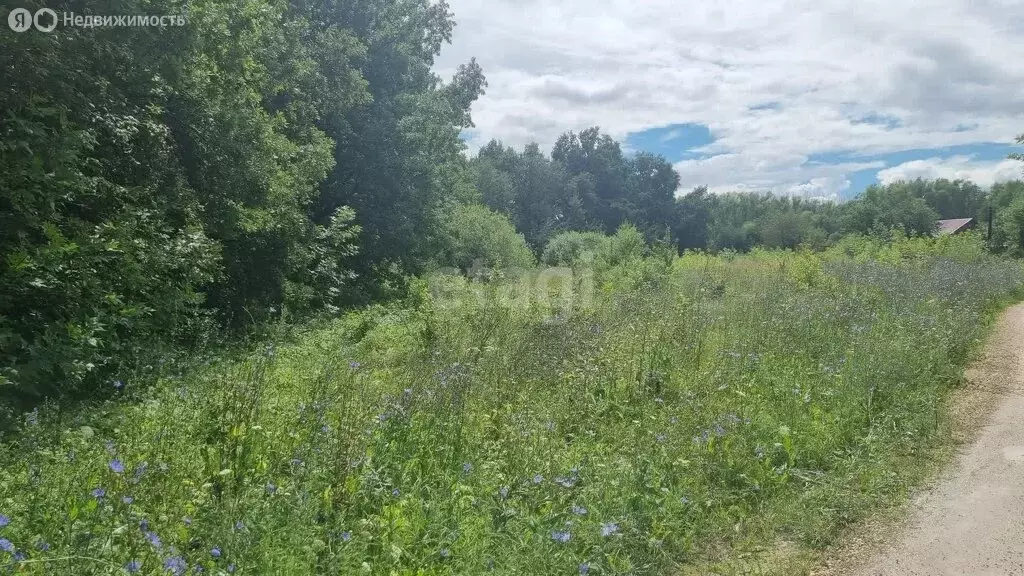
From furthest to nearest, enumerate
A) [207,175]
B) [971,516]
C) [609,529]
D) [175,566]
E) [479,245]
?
[479,245] < [207,175] < [971,516] < [609,529] < [175,566]

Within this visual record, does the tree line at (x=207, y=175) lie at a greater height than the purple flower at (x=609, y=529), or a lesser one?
greater

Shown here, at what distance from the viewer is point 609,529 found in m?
3.56

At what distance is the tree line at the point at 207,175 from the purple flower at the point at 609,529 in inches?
190

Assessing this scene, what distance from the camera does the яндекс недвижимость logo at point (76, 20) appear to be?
6.17 meters

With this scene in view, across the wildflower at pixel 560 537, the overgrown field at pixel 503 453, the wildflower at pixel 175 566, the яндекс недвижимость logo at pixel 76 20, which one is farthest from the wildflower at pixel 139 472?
the яндекс недвижимость logo at pixel 76 20

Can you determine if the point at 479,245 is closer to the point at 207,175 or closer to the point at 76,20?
the point at 207,175

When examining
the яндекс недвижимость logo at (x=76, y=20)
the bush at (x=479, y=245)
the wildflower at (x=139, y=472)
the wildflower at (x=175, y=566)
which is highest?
the яндекс недвижимость logo at (x=76, y=20)

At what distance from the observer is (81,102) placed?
7223 mm

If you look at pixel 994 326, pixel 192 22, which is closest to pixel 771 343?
pixel 994 326

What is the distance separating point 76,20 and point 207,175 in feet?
12.8

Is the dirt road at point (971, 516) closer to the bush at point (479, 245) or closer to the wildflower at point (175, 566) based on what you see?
the wildflower at point (175, 566)

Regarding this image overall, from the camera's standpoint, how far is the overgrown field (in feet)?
10.3

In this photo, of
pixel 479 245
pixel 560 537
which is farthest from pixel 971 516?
pixel 479 245

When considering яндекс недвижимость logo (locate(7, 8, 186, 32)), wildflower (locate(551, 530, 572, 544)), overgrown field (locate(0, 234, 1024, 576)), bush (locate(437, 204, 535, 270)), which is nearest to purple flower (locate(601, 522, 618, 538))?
overgrown field (locate(0, 234, 1024, 576))
